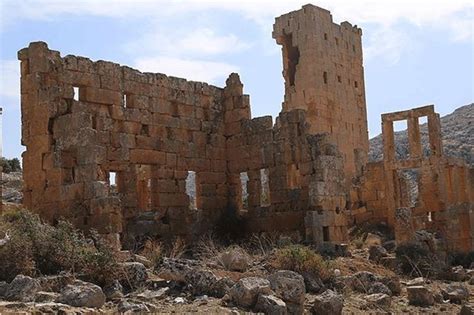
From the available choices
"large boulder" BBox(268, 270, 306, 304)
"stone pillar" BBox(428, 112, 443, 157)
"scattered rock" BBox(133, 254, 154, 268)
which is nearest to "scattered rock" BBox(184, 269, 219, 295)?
"large boulder" BBox(268, 270, 306, 304)

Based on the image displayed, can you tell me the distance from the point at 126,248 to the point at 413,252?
6495 mm

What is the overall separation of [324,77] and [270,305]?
21.4m

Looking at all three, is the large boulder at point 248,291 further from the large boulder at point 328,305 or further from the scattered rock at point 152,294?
the scattered rock at point 152,294

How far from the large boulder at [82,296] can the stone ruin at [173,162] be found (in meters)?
3.96

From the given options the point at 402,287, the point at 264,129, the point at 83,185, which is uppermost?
the point at 264,129

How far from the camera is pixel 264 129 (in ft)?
57.7

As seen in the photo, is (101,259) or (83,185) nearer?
(101,259)

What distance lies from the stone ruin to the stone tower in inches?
283

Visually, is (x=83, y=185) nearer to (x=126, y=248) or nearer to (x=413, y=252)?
(x=126, y=248)

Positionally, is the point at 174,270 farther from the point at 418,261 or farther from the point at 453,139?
the point at 453,139

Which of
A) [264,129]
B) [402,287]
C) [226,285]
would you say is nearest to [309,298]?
[226,285]

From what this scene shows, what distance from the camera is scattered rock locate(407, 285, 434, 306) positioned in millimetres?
11289

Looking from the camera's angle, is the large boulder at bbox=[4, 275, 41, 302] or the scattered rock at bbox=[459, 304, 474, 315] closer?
the large boulder at bbox=[4, 275, 41, 302]

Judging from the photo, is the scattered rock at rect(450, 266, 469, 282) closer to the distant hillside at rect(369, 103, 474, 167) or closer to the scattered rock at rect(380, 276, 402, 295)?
the scattered rock at rect(380, 276, 402, 295)
